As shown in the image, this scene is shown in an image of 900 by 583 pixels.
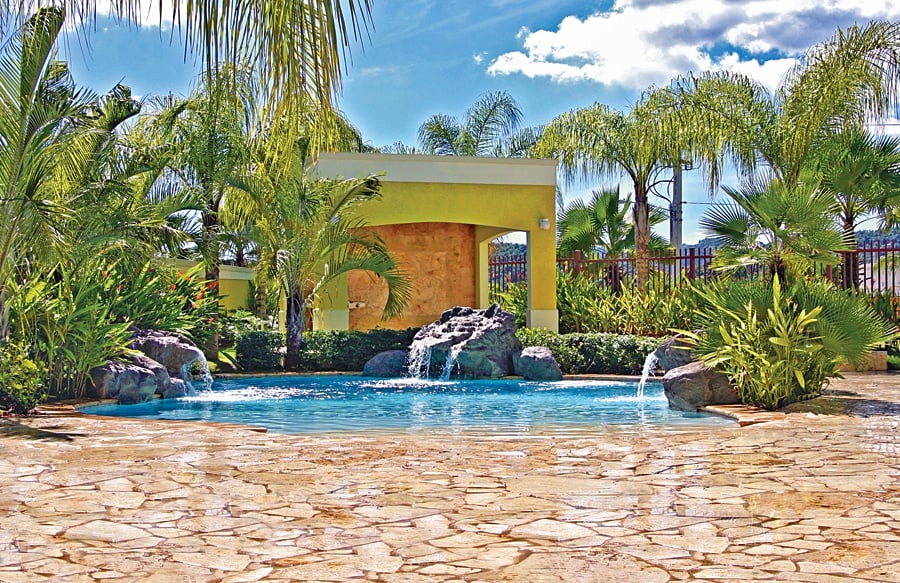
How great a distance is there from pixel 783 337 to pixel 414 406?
15.7ft

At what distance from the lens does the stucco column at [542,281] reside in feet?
68.4

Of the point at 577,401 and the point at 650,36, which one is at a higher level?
the point at 650,36

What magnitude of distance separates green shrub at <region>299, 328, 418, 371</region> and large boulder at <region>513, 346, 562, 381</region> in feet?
9.93

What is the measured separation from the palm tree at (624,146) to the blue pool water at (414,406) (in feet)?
25.7

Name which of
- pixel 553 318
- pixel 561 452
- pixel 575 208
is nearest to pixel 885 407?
pixel 561 452

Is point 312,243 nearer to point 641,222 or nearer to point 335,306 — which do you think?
point 335,306

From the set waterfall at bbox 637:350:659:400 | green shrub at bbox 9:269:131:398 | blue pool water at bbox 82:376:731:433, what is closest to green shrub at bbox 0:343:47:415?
green shrub at bbox 9:269:131:398

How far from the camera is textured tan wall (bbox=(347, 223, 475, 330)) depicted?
2417cm

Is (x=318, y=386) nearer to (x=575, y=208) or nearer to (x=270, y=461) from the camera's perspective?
(x=270, y=461)

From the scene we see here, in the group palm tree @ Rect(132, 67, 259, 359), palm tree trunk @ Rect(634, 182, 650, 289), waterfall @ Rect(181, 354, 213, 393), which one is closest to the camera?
waterfall @ Rect(181, 354, 213, 393)

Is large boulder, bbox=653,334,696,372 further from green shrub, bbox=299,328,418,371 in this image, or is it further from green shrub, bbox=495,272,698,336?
green shrub, bbox=299,328,418,371

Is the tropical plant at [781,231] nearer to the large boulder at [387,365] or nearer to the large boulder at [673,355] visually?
the large boulder at [673,355]

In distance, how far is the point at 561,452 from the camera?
294 inches

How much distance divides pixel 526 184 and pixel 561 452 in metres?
14.1
